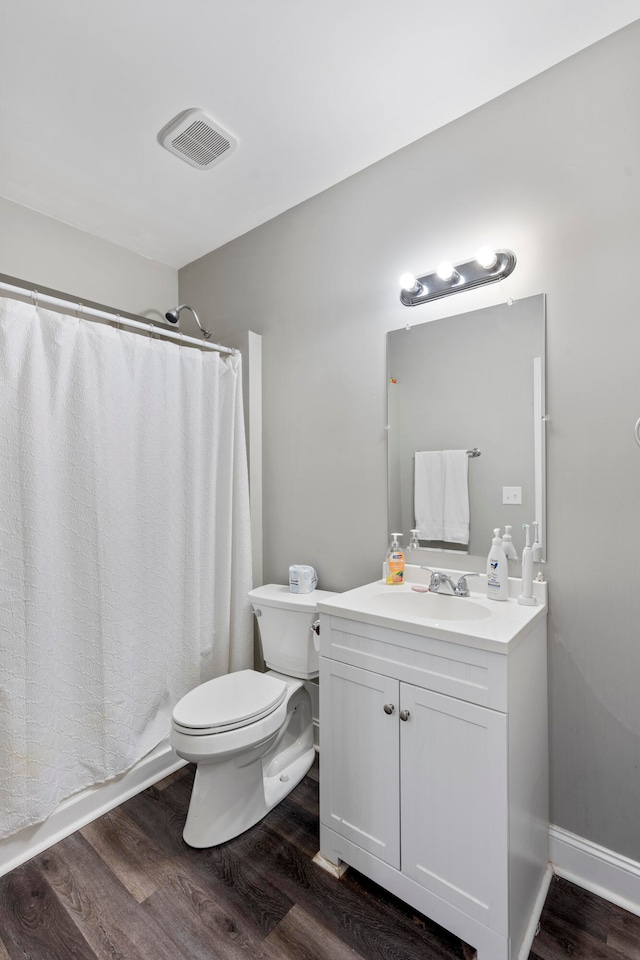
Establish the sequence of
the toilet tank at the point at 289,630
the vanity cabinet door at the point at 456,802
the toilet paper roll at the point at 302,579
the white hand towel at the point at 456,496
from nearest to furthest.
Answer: the vanity cabinet door at the point at 456,802 → the white hand towel at the point at 456,496 → the toilet tank at the point at 289,630 → the toilet paper roll at the point at 302,579

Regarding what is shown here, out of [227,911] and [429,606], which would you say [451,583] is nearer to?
[429,606]

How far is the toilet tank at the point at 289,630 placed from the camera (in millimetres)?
1936

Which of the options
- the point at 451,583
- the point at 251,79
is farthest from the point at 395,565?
the point at 251,79

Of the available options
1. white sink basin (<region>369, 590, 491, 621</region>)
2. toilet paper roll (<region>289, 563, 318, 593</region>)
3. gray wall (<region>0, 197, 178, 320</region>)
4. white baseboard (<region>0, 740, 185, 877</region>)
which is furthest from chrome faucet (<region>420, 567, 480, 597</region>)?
gray wall (<region>0, 197, 178, 320</region>)

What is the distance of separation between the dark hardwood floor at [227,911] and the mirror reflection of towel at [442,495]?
1.14 m

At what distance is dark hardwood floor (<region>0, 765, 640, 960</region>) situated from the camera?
1.24 metres

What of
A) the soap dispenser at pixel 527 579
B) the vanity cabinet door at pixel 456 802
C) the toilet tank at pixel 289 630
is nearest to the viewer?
the vanity cabinet door at pixel 456 802

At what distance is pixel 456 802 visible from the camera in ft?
3.98

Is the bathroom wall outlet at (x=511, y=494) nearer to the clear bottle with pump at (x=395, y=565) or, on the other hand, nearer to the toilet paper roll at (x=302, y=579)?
the clear bottle with pump at (x=395, y=565)

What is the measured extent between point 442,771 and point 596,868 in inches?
26.8

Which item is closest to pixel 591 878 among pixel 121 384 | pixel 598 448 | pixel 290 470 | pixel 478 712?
pixel 478 712

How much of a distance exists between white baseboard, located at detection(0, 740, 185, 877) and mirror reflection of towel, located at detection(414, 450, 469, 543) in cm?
151

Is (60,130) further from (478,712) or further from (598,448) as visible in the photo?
(478,712)

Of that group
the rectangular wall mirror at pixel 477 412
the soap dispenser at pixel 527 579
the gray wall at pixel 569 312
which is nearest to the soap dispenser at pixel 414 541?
the rectangular wall mirror at pixel 477 412
